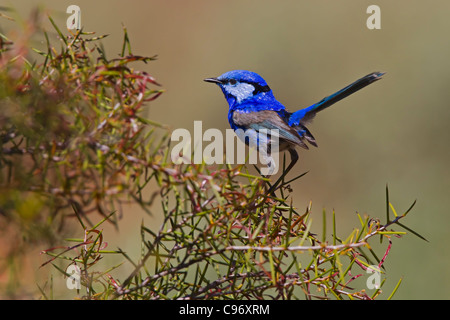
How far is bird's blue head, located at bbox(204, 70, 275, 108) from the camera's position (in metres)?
3.09

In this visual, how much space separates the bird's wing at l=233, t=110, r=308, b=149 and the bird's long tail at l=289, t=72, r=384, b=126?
0.09 metres

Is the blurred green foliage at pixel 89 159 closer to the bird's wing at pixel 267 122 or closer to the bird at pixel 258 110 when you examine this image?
the bird's wing at pixel 267 122

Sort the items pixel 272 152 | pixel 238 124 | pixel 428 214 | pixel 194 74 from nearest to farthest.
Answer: pixel 272 152, pixel 238 124, pixel 428 214, pixel 194 74

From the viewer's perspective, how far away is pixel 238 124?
3.10m

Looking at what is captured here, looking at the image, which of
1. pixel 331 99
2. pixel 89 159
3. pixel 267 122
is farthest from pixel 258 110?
pixel 89 159

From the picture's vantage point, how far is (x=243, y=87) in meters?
3.16

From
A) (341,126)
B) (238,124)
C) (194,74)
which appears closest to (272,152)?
(238,124)

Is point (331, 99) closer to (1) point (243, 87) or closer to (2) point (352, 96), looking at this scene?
(1) point (243, 87)

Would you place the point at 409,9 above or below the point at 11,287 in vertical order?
above

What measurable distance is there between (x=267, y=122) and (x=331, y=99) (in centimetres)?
40

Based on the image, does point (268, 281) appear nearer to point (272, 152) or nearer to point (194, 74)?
point (272, 152)

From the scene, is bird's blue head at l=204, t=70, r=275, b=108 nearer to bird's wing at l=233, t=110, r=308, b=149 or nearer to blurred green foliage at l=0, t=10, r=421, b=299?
bird's wing at l=233, t=110, r=308, b=149

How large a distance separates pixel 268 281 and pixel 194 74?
5361mm
